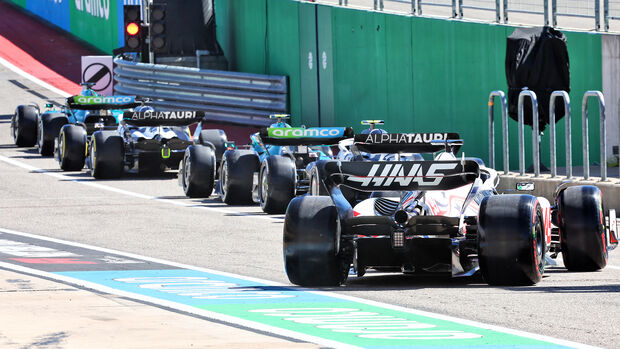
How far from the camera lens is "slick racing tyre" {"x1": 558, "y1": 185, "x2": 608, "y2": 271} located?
11.1 m

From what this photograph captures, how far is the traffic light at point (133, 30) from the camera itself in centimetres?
3027

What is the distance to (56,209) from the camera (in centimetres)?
1808

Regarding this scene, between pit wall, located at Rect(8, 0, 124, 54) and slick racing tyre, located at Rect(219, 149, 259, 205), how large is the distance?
26171mm

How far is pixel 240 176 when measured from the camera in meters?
18.8

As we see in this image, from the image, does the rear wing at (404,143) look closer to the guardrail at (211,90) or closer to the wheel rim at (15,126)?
the guardrail at (211,90)

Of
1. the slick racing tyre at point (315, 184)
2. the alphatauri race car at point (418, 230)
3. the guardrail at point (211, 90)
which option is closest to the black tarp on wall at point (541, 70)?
the slick racing tyre at point (315, 184)

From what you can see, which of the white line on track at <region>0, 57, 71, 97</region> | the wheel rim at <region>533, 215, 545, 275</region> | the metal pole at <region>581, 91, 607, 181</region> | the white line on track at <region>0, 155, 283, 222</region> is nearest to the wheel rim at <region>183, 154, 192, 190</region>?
the white line on track at <region>0, 155, 283, 222</region>

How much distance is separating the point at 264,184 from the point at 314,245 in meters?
7.68

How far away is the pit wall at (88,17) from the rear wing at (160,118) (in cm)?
2195

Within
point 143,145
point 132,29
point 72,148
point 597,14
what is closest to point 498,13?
point 597,14

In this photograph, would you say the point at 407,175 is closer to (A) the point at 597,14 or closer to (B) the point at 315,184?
(B) the point at 315,184

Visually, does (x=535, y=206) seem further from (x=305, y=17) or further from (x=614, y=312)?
(x=305, y=17)

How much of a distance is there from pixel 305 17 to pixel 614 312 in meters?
20.5

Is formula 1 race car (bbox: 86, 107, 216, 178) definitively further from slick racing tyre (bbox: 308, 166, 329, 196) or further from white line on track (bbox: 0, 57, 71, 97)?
white line on track (bbox: 0, 57, 71, 97)
